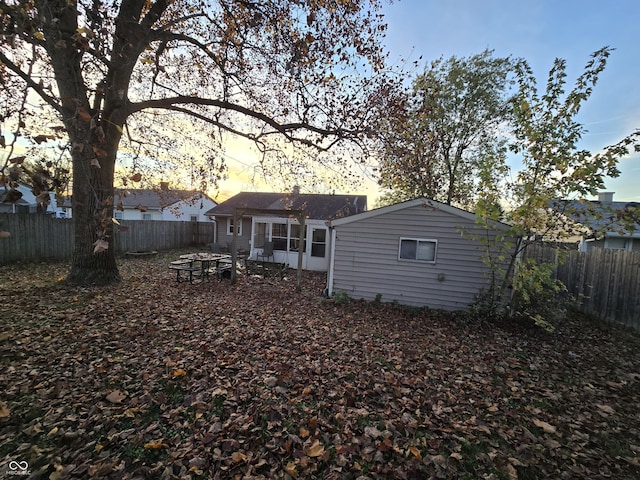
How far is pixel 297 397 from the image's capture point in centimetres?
366

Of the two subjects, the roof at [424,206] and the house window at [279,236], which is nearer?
the roof at [424,206]

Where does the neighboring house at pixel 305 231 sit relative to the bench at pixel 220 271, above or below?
above

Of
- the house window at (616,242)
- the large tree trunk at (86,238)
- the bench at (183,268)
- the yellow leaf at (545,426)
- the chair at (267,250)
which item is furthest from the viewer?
the chair at (267,250)

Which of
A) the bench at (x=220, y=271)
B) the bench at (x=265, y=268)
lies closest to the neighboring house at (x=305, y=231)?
the bench at (x=265, y=268)

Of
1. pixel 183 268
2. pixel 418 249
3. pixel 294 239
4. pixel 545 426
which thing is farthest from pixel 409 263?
pixel 294 239

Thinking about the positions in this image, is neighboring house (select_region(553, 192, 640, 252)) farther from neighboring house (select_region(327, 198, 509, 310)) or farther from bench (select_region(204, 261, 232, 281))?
bench (select_region(204, 261, 232, 281))

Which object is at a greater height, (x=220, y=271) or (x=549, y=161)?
(x=549, y=161)

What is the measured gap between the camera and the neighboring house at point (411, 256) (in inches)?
330

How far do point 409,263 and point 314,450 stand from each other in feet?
22.3

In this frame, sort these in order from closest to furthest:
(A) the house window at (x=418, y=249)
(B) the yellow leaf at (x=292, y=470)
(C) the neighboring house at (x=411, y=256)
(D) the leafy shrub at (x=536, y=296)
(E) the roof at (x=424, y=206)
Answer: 1. (B) the yellow leaf at (x=292, y=470)
2. (D) the leafy shrub at (x=536, y=296)
3. (E) the roof at (x=424, y=206)
4. (C) the neighboring house at (x=411, y=256)
5. (A) the house window at (x=418, y=249)

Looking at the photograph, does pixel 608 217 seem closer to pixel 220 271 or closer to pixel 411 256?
pixel 411 256

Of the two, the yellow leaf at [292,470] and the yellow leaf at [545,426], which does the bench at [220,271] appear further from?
the yellow leaf at [545,426]

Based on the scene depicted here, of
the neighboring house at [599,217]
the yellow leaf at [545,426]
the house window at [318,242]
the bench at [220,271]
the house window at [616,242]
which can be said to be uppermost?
the neighboring house at [599,217]

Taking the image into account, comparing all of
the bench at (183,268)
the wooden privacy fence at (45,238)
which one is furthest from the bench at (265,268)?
the wooden privacy fence at (45,238)
